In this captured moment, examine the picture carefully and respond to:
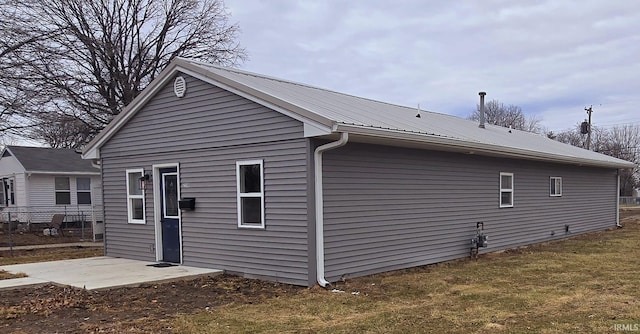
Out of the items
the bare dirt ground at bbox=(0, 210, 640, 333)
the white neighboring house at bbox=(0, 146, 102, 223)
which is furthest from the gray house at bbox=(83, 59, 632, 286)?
the white neighboring house at bbox=(0, 146, 102, 223)

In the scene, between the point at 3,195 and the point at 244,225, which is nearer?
the point at 244,225

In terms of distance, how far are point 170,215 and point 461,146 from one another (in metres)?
5.99

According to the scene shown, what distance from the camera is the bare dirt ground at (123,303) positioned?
5.86m

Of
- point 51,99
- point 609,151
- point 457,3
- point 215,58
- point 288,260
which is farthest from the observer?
point 609,151

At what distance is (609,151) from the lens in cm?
5188

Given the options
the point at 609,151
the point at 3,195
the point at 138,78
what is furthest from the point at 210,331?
the point at 609,151

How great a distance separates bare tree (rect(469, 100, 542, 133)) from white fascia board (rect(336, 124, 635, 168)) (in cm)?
3853

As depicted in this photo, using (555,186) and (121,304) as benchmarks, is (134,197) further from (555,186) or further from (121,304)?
(555,186)

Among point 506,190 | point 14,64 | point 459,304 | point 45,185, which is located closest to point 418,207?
point 459,304

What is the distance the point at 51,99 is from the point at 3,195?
7.88 m

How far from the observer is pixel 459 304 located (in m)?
6.62

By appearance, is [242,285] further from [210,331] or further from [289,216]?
[210,331]

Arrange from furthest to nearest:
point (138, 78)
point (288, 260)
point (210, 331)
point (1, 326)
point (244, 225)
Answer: point (138, 78)
point (244, 225)
point (288, 260)
point (1, 326)
point (210, 331)

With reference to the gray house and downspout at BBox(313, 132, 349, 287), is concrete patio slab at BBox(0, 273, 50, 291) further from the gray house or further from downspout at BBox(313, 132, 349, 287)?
downspout at BBox(313, 132, 349, 287)
